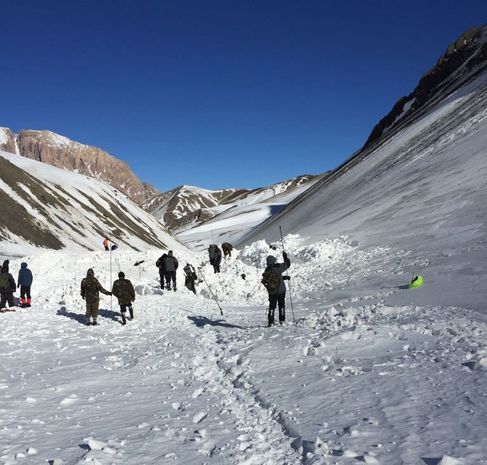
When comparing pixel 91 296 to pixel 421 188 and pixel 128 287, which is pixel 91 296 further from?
pixel 421 188

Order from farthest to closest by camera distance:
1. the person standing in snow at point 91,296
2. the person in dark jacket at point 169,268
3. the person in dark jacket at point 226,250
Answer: the person in dark jacket at point 226,250, the person in dark jacket at point 169,268, the person standing in snow at point 91,296

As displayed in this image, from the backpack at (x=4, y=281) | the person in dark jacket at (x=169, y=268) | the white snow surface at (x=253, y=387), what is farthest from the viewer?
the person in dark jacket at (x=169, y=268)

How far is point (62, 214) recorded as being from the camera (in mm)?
81062

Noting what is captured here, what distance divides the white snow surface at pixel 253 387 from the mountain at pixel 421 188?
8.00 m

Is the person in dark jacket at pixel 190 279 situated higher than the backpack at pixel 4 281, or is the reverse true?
the backpack at pixel 4 281

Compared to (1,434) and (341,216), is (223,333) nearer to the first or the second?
(1,434)

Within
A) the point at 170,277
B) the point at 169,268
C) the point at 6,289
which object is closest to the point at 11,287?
the point at 6,289

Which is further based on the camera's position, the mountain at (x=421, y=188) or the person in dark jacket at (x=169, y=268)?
the mountain at (x=421, y=188)

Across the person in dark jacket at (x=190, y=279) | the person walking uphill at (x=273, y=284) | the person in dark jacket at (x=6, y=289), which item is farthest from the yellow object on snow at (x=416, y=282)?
the person in dark jacket at (x=6, y=289)

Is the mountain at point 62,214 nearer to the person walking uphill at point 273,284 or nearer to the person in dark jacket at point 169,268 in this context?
the person in dark jacket at point 169,268

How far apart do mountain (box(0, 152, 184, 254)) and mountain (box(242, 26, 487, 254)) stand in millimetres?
36177

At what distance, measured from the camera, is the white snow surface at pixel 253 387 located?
5.93 m

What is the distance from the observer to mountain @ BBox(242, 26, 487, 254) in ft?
77.0

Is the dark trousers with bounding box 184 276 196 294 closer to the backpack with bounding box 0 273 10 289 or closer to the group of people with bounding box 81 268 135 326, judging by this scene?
the group of people with bounding box 81 268 135 326
